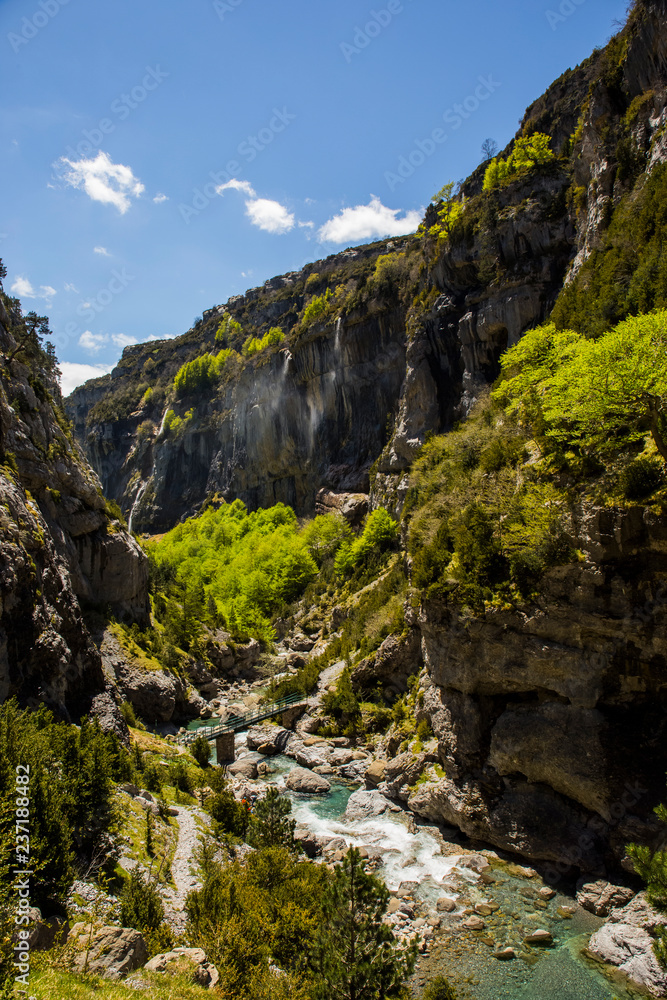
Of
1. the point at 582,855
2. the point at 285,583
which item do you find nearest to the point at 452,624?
the point at 582,855

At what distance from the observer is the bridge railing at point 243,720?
25812 millimetres

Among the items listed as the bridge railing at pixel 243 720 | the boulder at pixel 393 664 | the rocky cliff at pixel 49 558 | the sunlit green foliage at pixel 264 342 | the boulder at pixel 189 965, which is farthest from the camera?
the sunlit green foliage at pixel 264 342

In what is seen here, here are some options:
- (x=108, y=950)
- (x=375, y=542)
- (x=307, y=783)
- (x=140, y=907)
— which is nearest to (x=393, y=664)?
(x=307, y=783)

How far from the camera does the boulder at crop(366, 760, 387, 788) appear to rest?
20281 mm

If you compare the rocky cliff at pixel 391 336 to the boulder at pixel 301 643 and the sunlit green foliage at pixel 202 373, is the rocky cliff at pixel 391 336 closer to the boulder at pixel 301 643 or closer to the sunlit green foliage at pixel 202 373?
the sunlit green foliage at pixel 202 373

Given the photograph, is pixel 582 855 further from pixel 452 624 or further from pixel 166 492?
pixel 166 492

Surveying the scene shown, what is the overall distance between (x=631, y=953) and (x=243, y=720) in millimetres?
21278

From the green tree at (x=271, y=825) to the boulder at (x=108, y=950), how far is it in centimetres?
598

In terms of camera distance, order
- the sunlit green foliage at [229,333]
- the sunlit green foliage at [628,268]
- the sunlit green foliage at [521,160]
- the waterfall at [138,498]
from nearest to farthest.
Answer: the sunlit green foliage at [628,268] < the sunlit green foliage at [521,160] < the waterfall at [138,498] < the sunlit green foliage at [229,333]

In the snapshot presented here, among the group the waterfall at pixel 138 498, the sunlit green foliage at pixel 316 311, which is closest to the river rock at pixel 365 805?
the sunlit green foliage at pixel 316 311

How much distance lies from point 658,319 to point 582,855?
14338 mm

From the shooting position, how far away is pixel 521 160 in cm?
4206

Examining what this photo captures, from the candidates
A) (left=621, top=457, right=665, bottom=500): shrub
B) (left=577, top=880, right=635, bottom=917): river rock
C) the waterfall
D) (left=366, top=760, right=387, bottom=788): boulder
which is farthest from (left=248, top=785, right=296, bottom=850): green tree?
the waterfall

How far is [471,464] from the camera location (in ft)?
79.0
